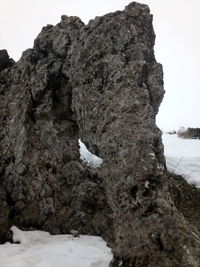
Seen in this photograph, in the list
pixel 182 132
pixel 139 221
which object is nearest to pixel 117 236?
pixel 139 221

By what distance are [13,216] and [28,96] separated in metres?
2.87

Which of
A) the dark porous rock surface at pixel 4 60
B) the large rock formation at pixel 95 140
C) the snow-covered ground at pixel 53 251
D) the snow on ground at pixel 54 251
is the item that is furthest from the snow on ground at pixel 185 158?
the dark porous rock surface at pixel 4 60

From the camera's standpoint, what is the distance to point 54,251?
706 cm

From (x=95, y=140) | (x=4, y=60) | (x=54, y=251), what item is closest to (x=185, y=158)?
(x=95, y=140)

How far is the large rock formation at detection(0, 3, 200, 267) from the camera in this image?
614 centimetres

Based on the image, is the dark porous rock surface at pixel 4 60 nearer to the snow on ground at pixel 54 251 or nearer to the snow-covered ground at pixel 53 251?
the snow-covered ground at pixel 53 251

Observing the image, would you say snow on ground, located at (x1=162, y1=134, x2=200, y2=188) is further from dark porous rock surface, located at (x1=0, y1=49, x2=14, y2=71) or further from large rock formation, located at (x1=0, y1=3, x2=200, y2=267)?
dark porous rock surface, located at (x1=0, y1=49, x2=14, y2=71)

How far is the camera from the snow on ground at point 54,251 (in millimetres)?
6645

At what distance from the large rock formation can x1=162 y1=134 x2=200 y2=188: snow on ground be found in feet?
8.32

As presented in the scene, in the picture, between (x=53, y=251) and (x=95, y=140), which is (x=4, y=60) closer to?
(x=95, y=140)

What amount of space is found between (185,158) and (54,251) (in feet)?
18.5

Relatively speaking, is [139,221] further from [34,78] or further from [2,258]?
[34,78]

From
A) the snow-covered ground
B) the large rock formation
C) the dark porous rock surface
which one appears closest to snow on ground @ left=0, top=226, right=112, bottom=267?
the snow-covered ground

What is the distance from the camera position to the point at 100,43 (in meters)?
8.79
